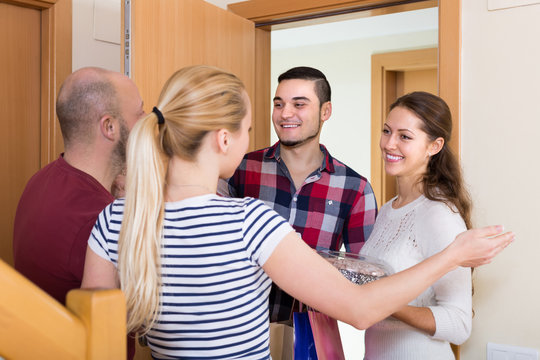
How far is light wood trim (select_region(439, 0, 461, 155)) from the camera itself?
2148mm

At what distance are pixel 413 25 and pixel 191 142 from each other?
12.6 ft

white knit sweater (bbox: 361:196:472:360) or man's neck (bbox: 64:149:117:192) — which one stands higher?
man's neck (bbox: 64:149:117:192)

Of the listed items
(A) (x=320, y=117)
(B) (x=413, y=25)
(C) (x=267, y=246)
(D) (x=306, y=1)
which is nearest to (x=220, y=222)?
(C) (x=267, y=246)

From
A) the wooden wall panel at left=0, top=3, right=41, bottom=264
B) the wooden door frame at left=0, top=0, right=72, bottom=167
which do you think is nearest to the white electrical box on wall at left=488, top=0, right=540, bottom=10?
the wooden door frame at left=0, top=0, right=72, bottom=167

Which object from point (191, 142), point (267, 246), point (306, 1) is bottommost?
point (267, 246)

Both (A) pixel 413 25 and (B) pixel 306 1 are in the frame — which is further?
(A) pixel 413 25

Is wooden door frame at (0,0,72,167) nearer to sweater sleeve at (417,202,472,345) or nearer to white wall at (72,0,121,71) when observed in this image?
white wall at (72,0,121,71)

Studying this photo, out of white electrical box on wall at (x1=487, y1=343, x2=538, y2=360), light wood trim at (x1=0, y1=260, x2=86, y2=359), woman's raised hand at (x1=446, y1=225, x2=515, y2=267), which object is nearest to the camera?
light wood trim at (x1=0, y1=260, x2=86, y2=359)

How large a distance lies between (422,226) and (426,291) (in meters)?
0.18

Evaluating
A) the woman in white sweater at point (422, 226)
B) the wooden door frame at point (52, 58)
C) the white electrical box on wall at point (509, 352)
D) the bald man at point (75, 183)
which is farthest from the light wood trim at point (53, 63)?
the white electrical box on wall at point (509, 352)

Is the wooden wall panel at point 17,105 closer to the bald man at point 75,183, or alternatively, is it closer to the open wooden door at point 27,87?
the open wooden door at point 27,87

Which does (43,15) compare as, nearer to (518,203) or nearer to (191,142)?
(191,142)

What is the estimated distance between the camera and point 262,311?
964mm

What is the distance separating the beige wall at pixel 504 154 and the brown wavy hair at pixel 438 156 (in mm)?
520
